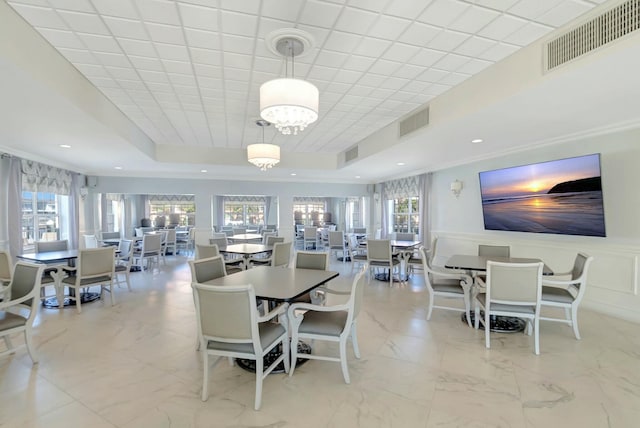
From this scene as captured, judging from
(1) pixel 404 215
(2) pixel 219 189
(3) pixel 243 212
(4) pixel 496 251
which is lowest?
(4) pixel 496 251

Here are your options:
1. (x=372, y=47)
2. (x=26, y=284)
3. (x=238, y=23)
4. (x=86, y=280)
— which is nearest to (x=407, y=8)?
(x=372, y=47)

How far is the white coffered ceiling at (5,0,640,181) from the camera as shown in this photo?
224 cm

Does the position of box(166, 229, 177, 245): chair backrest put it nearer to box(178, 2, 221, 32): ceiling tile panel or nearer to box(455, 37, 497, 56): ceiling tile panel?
box(178, 2, 221, 32): ceiling tile panel

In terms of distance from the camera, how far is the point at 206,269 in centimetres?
326

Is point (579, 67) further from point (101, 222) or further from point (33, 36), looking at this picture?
point (101, 222)

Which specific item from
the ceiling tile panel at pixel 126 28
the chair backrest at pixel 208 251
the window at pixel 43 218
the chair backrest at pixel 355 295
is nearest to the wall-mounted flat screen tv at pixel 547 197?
the chair backrest at pixel 355 295

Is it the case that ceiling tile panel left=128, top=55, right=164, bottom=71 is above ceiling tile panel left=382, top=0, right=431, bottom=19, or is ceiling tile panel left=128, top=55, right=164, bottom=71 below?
above

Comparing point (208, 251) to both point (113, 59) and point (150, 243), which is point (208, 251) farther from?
point (113, 59)

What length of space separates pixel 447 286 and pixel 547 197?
226 cm

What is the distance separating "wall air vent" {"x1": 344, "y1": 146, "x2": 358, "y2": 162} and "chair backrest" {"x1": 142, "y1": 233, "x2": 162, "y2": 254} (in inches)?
185

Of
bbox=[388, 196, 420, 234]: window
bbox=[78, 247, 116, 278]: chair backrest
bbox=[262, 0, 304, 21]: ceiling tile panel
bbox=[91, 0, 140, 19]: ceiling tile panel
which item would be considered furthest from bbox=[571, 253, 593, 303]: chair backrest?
bbox=[78, 247, 116, 278]: chair backrest

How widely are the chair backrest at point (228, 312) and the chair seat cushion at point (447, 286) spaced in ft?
8.30

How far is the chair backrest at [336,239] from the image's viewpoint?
791cm

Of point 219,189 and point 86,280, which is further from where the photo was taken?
point 219,189
